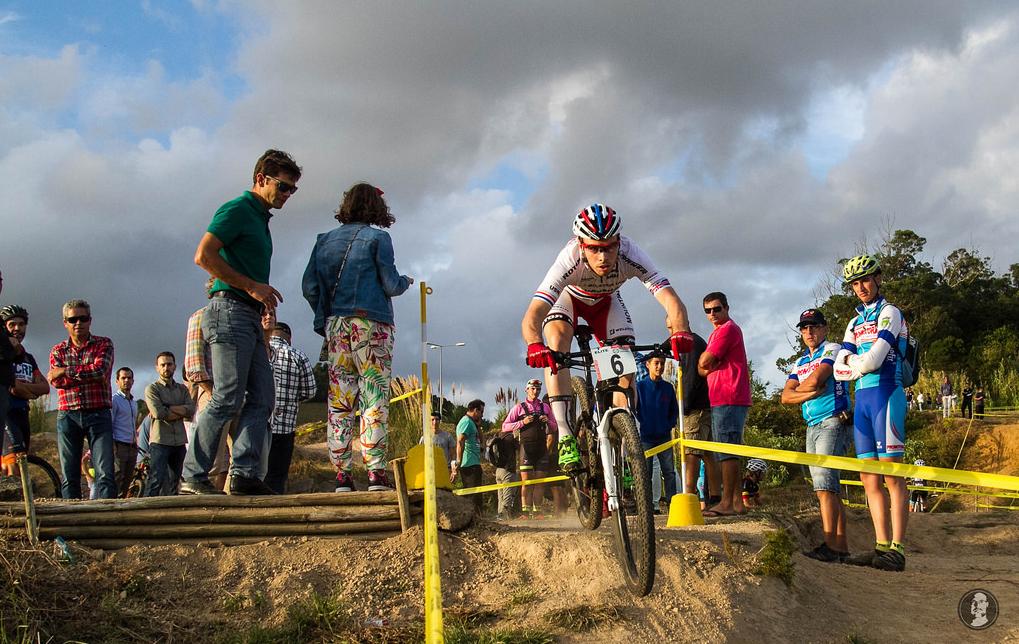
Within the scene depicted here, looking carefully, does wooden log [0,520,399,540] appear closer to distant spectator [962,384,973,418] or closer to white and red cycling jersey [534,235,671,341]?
white and red cycling jersey [534,235,671,341]

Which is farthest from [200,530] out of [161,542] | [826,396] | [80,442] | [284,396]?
[826,396]

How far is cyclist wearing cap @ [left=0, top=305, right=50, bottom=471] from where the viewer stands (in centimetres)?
700

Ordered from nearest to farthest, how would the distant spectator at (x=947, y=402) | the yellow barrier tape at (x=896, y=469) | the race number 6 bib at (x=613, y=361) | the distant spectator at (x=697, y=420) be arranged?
the yellow barrier tape at (x=896, y=469) → the race number 6 bib at (x=613, y=361) → the distant spectator at (x=697, y=420) → the distant spectator at (x=947, y=402)

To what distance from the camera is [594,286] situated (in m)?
5.29

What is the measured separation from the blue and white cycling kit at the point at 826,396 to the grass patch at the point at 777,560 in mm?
1409

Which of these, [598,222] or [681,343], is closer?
[681,343]

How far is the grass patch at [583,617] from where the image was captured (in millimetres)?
4359

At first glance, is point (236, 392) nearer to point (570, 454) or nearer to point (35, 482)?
point (570, 454)

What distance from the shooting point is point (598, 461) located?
16.2ft

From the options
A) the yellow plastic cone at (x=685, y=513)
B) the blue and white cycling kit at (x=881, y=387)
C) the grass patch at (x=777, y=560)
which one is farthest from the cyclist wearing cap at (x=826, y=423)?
the grass patch at (x=777, y=560)

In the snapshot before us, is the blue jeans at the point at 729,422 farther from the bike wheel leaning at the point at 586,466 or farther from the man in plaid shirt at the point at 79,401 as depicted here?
the man in plaid shirt at the point at 79,401

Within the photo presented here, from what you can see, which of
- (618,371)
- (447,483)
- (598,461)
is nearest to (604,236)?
(618,371)

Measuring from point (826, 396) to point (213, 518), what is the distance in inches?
180
